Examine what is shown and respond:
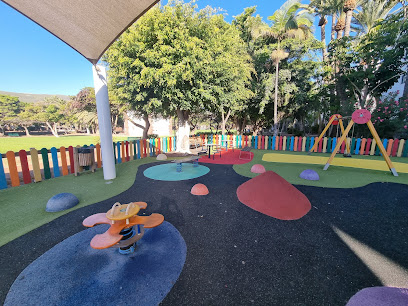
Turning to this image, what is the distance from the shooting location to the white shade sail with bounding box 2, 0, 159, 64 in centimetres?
357

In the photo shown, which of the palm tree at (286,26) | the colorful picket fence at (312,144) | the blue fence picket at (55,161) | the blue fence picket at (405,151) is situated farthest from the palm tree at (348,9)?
the blue fence picket at (55,161)

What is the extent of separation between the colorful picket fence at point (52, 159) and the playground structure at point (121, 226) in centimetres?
498

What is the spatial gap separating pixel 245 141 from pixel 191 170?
325 inches

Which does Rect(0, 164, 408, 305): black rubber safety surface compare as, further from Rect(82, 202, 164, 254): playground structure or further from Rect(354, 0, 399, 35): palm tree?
Rect(354, 0, 399, 35): palm tree

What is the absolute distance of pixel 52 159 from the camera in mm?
6668

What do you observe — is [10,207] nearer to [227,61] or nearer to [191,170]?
[191,170]

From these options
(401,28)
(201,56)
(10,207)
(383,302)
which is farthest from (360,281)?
(401,28)

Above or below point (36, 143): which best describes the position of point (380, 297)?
below

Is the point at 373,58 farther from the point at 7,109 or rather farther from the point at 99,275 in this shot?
the point at 7,109

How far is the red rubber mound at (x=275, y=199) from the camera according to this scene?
421 centimetres

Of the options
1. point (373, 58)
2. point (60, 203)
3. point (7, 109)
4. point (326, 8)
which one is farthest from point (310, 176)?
point (7, 109)

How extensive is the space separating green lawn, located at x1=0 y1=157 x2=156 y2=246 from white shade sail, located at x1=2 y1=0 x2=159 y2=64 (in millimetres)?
4232

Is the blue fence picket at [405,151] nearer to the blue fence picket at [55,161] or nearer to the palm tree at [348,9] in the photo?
the palm tree at [348,9]

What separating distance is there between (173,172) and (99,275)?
17.5 ft
